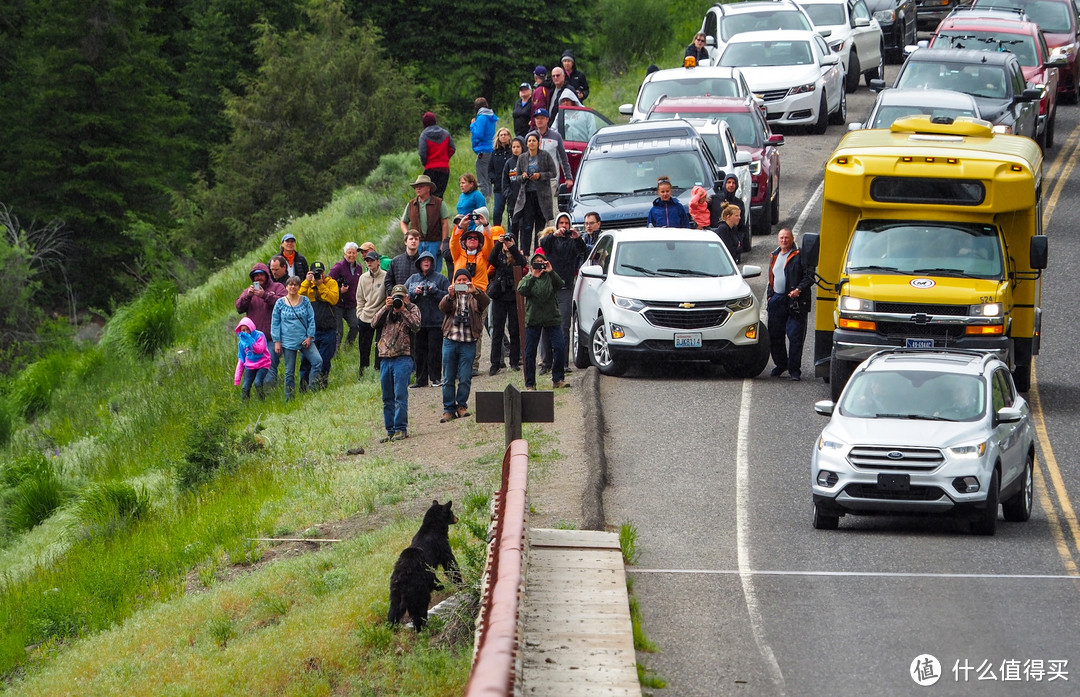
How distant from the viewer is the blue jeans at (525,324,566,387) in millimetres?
18859

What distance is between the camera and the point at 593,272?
66.7ft

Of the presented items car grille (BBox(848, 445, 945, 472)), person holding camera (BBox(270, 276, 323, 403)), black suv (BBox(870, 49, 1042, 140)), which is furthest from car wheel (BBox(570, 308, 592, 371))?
black suv (BBox(870, 49, 1042, 140))

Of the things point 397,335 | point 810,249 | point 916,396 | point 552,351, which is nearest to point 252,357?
point 397,335

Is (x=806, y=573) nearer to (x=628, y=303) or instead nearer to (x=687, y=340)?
(x=687, y=340)

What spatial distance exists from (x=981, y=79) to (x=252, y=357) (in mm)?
15502

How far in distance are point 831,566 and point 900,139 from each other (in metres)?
7.65

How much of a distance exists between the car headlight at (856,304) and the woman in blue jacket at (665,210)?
173 inches

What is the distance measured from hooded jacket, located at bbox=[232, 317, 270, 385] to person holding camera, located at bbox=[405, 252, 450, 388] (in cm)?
212

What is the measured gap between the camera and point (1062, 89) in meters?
41.0

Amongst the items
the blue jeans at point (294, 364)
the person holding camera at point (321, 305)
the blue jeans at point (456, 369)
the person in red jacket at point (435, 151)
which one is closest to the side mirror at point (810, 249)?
the blue jeans at point (456, 369)

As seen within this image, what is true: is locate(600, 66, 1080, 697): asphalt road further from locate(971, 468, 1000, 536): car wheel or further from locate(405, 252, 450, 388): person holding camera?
locate(405, 252, 450, 388): person holding camera

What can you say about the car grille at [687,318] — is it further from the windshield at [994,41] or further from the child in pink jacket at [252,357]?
the windshield at [994,41]

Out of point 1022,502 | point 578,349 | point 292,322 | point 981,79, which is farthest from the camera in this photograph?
point 981,79

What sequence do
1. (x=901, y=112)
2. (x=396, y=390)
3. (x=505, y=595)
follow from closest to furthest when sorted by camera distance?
(x=505, y=595)
(x=396, y=390)
(x=901, y=112)
